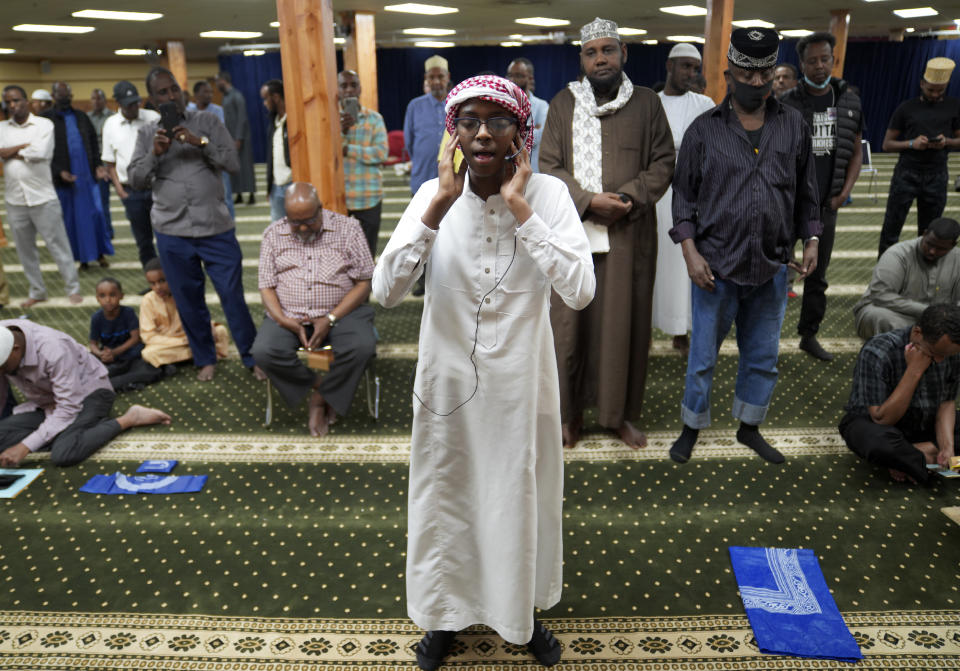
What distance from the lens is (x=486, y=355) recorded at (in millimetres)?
1801

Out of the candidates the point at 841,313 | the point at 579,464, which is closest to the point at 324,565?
the point at 579,464

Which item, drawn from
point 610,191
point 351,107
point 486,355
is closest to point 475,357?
point 486,355

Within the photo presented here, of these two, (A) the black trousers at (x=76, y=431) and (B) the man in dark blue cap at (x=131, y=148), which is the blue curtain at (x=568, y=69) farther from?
(A) the black trousers at (x=76, y=431)

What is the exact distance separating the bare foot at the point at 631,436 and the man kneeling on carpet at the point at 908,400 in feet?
2.85

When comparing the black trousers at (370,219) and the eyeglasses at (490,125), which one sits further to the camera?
the black trousers at (370,219)

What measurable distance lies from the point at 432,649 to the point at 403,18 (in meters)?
11.8

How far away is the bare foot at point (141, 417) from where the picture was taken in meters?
3.55

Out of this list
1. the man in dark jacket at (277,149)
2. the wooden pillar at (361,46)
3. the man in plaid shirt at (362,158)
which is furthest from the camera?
the wooden pillar at (361,46)

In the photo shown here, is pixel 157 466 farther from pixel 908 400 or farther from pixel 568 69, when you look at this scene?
pixel 568 69

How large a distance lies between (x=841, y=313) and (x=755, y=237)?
109 inches

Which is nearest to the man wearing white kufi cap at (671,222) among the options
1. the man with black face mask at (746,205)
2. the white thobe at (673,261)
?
the white thobe at (673,261)

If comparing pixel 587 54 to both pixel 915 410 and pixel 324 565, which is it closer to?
pixel 915 410

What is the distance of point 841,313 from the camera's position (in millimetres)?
5109

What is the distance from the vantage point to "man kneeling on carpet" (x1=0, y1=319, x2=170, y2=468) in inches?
125
